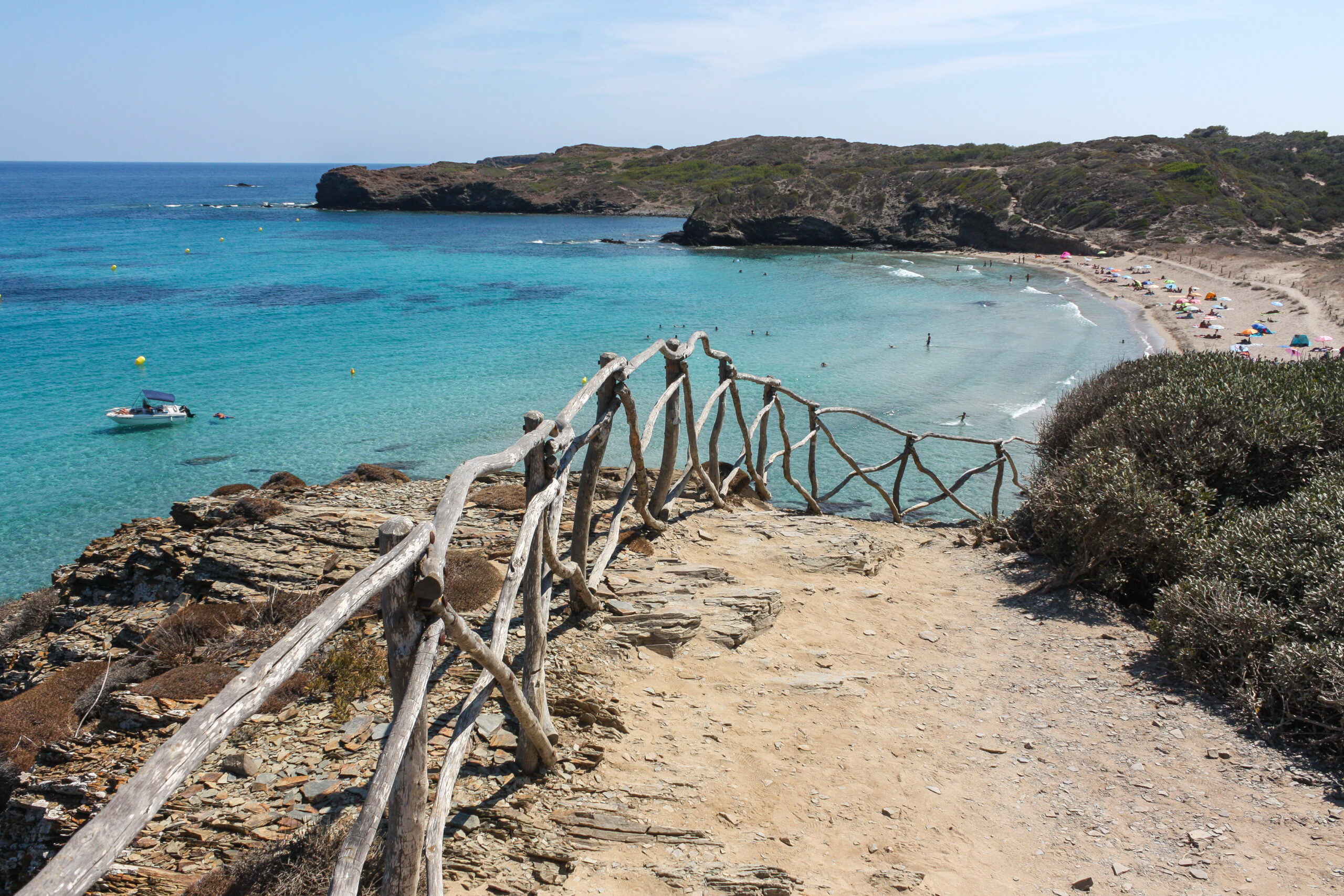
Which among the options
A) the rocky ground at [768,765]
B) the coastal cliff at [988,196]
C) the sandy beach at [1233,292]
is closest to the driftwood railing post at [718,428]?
the rocky ground at [768,765]

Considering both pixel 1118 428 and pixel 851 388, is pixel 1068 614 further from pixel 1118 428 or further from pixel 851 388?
pixel 851 388

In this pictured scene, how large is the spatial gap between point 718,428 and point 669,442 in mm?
1716

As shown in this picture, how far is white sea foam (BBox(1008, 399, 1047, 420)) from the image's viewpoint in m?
24.0

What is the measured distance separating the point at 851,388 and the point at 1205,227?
153 feet

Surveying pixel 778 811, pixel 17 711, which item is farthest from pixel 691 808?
pixel 17 711

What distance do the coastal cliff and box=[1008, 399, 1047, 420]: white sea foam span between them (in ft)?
130

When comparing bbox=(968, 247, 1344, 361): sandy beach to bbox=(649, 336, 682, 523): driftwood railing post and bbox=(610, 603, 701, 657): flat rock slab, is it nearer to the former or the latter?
bbox=(649, 336, 682, 523): driftwood railing post

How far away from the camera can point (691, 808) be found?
416 cm

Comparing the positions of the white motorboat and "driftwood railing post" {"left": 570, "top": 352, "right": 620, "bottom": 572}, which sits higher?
"driftwood railing post" {"left": 570, "top": 352, "right": 620, "bottom": 572}

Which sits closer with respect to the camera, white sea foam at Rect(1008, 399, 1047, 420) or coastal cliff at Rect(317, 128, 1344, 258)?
white sea foam at Rect(1008, 399, 1047, 420)

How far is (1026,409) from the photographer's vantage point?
80.8 ft

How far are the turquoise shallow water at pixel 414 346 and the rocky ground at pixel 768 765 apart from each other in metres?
11.0

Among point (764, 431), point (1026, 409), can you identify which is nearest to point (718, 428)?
point (764, 431)

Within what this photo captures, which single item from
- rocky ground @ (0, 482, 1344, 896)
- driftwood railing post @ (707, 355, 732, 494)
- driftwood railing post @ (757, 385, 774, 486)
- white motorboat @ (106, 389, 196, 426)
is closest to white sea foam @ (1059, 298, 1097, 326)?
driftwood railing post @ (757, 385, 774, 486)
